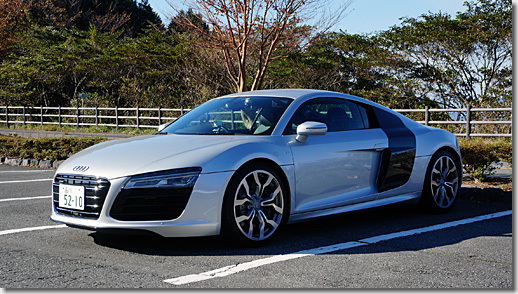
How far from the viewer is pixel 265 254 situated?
478cm

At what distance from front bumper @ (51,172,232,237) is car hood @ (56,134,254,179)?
139 mm

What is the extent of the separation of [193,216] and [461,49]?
23113 millimetres

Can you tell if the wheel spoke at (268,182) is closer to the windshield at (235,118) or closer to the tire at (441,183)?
the windshield at (235,118)

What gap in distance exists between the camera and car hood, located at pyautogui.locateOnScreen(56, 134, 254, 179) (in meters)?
4.70

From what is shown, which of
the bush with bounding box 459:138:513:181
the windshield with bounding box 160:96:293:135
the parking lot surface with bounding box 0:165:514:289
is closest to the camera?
the parking lot surface with bounding box 0:165:514:289

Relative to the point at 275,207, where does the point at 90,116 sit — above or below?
above

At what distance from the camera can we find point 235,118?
565cm

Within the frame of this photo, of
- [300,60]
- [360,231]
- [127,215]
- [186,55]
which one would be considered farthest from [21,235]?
[186,55]

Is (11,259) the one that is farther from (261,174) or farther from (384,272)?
(384,272)

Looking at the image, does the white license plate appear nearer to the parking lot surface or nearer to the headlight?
the parking lot surface

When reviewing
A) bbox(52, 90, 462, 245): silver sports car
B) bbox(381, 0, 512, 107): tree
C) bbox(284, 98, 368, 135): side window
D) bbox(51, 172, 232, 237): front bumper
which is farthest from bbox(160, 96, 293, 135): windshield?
bbox(381, 0, 512, 107): tree

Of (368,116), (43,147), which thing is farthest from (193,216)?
(43,147)

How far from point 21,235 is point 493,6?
2406 cm

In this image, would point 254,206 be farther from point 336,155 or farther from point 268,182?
point 336,155
